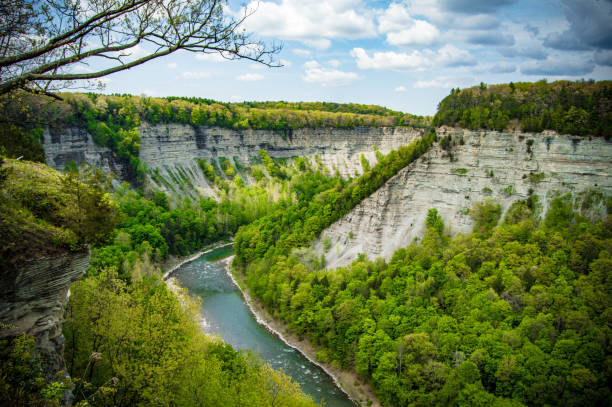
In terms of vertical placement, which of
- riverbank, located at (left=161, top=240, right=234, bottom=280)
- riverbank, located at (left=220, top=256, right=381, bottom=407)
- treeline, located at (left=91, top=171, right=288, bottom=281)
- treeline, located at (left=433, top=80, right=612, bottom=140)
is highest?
treeline, located at (left=433, top=80, right=612, bottom=140)

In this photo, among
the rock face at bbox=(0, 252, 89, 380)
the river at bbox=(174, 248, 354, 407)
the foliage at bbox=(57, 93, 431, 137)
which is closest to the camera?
the rock face at bbox=(0, 252, 89, 380)

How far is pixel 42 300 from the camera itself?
Result: 7.96m

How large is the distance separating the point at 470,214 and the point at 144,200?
43070 millimetres

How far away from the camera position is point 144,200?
54.7 metres

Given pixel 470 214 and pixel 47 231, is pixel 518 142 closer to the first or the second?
pixel 470 214

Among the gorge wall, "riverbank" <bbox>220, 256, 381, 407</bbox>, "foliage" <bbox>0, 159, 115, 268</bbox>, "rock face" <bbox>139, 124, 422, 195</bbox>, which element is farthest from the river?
"rock face" <bbox>139, 124, 422, 195</bbox>

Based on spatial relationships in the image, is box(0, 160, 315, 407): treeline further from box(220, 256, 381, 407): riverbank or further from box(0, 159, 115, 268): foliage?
box(220, 256, 381, 407): riverbank

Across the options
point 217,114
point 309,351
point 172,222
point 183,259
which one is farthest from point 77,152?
point 309,351

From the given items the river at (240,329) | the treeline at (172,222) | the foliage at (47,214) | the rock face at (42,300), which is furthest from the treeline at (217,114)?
the rock face at (42,300)

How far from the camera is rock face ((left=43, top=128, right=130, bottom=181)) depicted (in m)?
52.6

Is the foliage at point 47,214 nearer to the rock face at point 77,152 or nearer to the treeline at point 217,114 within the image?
the rock face at point 77,152

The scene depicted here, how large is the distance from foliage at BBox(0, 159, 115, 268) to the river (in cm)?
1337

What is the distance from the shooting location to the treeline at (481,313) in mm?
19609

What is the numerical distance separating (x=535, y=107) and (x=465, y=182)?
7.45 meters
